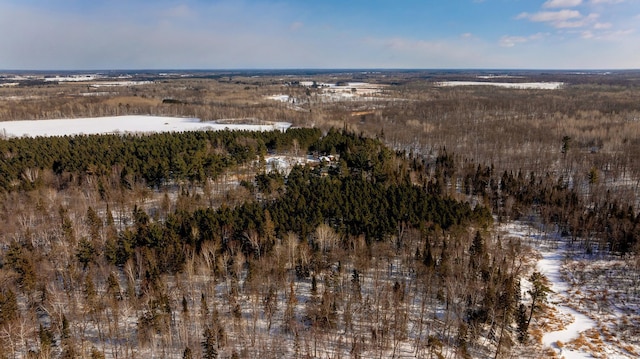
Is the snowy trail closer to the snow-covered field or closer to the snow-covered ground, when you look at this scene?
the snow-covered ground

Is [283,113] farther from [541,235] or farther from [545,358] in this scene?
[545,358]

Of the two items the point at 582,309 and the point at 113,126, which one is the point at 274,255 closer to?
the point at 582,309

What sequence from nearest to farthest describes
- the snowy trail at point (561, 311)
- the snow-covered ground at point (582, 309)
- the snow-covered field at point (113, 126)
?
the snowy trail at point (561, 311) → the snow-covered ground at point (582, 309) → the snow-covered field at point (113, 126)

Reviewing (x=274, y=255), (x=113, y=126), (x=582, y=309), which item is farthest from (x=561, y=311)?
(x=113, y=126)

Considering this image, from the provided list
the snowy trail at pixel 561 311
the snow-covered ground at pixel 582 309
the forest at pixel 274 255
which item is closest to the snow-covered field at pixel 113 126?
the forest at pixel 274 255

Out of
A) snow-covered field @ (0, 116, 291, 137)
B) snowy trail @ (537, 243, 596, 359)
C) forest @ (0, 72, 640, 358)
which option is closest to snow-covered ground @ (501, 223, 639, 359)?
snowy trail @ (537, 243, 596, 359)

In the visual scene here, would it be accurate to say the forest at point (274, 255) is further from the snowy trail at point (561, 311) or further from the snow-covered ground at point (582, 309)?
the snowy trail at point (561, 311)

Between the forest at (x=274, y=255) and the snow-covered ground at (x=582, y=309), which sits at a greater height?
the forest at (x=274, y=255)
